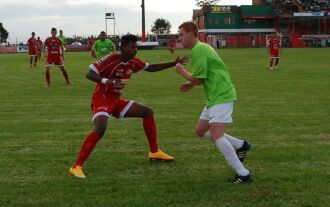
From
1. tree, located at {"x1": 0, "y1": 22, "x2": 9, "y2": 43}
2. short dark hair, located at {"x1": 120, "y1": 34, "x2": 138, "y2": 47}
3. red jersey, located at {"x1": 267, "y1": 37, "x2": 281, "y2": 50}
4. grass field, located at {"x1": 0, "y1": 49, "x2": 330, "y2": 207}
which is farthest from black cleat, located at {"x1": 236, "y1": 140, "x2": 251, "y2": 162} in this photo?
tree, located at {"x1": 0, "y1": 22, "x2": 9, "y2": 43}

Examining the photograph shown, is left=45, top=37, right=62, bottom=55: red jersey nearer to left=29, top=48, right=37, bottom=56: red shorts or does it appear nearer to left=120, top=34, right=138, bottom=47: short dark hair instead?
left=120, top=34, right=138, bottom=47: short dark hair

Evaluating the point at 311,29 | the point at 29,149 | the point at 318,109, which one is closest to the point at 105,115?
the point at 29,149

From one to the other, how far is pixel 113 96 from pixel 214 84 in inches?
63.8

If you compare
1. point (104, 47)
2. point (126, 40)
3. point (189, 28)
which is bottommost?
point (104, 47)

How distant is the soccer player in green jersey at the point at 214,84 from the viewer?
19.9ft

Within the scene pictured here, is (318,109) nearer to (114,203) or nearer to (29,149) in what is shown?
(29,149)

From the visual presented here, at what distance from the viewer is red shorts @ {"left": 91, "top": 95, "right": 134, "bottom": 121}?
700cm

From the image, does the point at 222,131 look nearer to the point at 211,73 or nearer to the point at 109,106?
the point at 211,73

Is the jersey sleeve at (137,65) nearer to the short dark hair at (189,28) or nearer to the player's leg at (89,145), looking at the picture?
the player's leg at (89,145)

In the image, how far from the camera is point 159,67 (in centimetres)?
754

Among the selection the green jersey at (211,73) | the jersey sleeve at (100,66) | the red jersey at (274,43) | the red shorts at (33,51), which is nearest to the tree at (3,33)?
the red shorts at (33,51)

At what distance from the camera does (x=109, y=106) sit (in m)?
7.10

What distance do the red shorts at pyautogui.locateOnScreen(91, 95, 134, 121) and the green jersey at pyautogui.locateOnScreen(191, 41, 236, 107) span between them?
4.87ft

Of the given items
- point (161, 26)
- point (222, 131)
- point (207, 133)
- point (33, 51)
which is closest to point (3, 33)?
point (161, 26)
